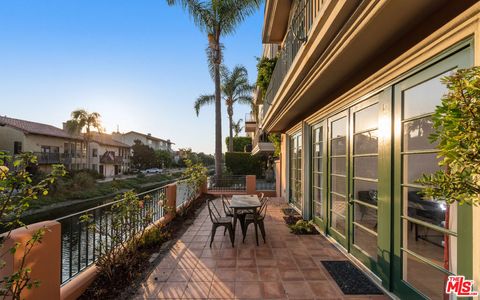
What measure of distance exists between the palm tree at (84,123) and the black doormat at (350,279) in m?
33.8

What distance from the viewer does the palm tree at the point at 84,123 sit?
29.7 m

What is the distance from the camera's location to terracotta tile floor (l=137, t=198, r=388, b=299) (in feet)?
10.3

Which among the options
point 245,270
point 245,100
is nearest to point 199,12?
point 245,100

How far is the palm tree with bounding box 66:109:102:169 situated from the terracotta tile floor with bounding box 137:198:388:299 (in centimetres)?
3108

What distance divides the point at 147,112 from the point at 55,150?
17087mm

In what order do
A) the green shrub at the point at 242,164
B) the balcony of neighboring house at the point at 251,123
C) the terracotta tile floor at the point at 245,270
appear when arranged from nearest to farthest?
the terracotta tile floor at the point at 245,270 → the green shrub at the point at 242,164 → the balcony of neighboring house at the point at 251,123

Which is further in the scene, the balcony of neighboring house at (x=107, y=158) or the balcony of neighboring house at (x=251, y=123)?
the balcony of neighboring house at (x=107, y=158)

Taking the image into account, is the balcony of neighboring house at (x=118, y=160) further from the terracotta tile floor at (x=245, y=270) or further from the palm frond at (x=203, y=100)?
the terracotta tile floor at (x=245, y=270)

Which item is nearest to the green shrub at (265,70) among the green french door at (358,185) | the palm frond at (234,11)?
the palm frond at (234,11)

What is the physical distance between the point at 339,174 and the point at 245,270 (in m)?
2.45

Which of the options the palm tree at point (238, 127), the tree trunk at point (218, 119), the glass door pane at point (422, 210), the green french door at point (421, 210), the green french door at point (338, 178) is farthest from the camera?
the palm tree at point (238, 127)

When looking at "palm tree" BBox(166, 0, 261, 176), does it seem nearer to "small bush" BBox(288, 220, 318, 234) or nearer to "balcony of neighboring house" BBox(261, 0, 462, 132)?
"small bush" BBox(288, 220, 318, 234)

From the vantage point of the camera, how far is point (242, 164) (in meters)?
21.4

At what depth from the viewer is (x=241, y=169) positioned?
841 inches
